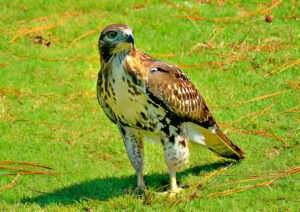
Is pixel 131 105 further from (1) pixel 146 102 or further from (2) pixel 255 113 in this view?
(2) pixel 255 113

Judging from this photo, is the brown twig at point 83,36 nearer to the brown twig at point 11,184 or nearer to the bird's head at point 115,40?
the brown twig at point 11,184

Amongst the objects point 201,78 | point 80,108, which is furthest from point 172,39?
point 80,108

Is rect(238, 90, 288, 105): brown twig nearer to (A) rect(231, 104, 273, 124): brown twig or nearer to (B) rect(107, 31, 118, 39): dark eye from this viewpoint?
(A) rect(231, 104, 273, 124): brown twig

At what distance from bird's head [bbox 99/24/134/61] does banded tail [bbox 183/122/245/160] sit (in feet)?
4.39

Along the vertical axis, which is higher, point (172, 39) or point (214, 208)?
point (172, 39)

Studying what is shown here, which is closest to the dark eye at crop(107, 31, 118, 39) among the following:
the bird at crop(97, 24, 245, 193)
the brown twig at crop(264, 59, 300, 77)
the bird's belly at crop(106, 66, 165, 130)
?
the bird at crop(97, 24, 245, 193)

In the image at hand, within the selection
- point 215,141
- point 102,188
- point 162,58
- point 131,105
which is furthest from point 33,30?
point 131,105

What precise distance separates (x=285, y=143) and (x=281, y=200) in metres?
1.56

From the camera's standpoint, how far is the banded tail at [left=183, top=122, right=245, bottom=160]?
8789 millimetres

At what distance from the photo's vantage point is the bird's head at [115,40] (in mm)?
7551

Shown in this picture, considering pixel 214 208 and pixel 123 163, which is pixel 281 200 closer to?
pixel 214 208

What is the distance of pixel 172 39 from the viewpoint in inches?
488

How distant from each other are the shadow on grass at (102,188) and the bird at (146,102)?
0.97 feet

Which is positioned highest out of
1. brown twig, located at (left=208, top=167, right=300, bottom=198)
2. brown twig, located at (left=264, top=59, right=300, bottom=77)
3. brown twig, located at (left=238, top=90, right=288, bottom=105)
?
brown twig, located at (left=264, top=59, right=300, bottom=77)
